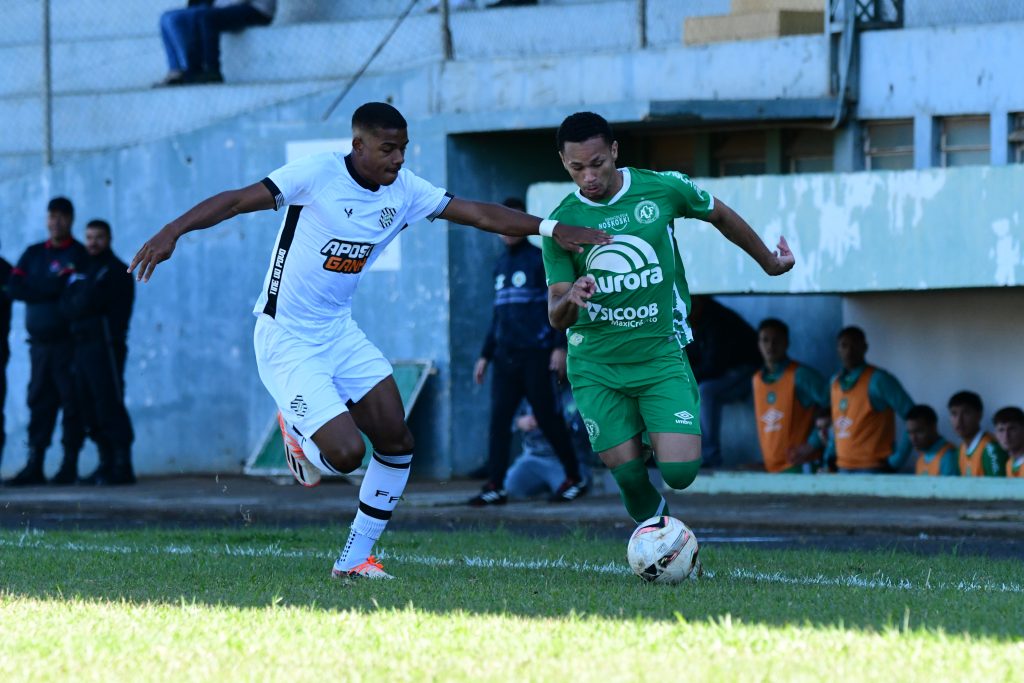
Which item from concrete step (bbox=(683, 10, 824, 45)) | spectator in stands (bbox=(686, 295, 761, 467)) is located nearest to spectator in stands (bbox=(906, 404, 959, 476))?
spectator in stands (bbox=(686, 295, 761, 467))

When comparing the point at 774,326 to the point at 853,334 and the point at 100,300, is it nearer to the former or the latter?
the point at 853,334

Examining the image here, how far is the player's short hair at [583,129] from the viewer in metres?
8.28

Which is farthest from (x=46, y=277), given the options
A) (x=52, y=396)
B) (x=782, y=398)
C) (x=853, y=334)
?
(x=853, y=334)

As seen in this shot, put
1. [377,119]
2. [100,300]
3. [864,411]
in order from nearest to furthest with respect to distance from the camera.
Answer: [377,119] → [864,411] → [100,300]

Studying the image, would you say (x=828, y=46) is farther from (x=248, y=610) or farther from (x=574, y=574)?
(x=248, y=610)

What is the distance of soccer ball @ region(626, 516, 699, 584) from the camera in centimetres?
790

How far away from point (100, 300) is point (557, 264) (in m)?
8.42

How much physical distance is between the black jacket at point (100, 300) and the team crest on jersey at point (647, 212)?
8.41m

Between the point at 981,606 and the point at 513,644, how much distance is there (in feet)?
6.64

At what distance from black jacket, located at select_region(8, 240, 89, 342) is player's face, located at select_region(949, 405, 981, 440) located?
7.36 m

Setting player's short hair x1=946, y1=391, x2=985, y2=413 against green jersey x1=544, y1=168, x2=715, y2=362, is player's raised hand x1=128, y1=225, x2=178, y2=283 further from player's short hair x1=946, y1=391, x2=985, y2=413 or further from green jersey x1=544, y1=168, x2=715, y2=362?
player's short hair x1=946, y1=391, x2=985, y2=413

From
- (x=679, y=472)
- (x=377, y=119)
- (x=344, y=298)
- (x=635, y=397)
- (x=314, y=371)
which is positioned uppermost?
(x=377, y=119)

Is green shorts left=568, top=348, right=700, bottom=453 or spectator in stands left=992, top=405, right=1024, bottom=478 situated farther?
spectator in stands left=992, top=405, right=1024, bottom=478

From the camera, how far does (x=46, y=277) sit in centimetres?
1606
